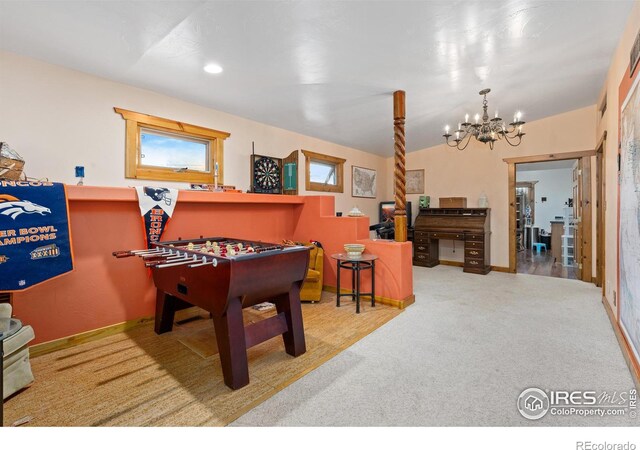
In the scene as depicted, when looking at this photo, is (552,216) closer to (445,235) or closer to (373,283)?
(445,235)

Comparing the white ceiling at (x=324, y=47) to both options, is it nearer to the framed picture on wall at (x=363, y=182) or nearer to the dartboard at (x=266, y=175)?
the dartboard at (x=266, y=175)

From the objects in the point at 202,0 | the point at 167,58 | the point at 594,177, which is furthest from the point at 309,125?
the point at 594,177

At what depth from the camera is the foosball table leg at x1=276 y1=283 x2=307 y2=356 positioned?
2492 millimetres

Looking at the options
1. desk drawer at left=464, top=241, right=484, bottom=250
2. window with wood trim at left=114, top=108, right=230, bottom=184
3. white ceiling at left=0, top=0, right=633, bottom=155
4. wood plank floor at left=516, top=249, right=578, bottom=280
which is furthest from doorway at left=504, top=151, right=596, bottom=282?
window with wood trim at left=114, top=108, right=230, bottom=184

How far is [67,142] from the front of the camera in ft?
8.96

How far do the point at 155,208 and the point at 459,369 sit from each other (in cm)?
305

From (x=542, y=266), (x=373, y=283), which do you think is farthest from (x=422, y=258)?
(x=373, y=283)

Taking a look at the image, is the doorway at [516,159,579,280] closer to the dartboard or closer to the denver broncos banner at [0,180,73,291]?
the dartboard

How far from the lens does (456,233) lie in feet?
19.8

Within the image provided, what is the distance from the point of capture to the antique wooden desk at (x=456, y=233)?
→ 5.75 meters

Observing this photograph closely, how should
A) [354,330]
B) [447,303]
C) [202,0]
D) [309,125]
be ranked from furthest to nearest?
[309,125] → [447,303] → [354,330] → [202,0]

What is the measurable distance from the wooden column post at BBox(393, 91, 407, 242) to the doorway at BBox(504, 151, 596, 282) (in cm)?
326

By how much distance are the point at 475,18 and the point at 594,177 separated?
404 centimetres

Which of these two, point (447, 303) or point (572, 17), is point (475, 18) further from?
point (447, 303)
